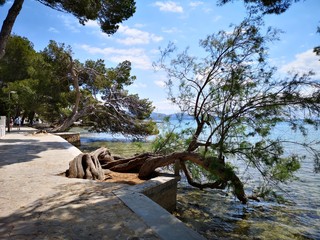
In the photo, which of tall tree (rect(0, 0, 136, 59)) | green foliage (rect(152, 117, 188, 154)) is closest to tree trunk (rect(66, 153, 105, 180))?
green foliage (rect(152, 117, 188, 154))

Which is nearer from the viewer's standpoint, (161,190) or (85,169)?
(161,190)

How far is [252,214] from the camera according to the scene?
7.15 meters

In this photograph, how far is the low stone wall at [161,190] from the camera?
5324 mm

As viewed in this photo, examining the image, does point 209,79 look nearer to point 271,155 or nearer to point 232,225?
point 271,155

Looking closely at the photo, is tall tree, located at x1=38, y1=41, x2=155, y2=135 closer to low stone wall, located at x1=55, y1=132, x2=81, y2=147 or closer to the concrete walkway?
low stone wall, located at x1=55, y1=132, x2=81, y2=147

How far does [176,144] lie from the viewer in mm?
8320

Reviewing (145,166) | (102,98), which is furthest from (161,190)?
(102,98)

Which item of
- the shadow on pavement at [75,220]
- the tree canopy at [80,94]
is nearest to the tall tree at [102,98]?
the tree canopy at [80,94]

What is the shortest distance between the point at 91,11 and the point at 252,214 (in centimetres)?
954

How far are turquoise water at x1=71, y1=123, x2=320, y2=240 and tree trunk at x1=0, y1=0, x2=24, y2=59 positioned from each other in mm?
7779

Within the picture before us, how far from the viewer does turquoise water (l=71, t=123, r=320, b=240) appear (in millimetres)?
5938

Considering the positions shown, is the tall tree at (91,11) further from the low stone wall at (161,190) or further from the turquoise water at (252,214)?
the turquoise water at (252,214)

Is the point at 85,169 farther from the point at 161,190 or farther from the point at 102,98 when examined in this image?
the point at 102,98

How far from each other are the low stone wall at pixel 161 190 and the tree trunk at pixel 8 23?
6848mm
